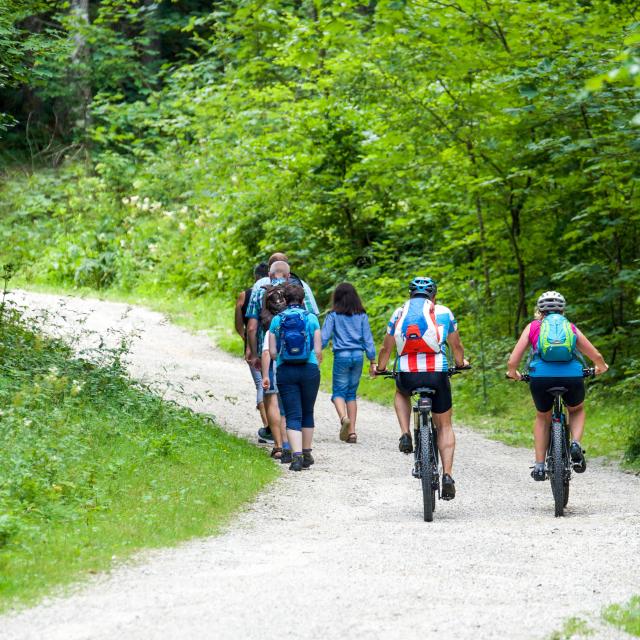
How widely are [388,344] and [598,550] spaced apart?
9.89 ft

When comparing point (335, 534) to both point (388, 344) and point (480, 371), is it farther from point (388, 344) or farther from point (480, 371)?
point (480, 371)

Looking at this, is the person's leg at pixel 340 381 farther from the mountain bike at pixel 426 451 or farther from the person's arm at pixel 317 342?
the mountain bike at pixel 426 451

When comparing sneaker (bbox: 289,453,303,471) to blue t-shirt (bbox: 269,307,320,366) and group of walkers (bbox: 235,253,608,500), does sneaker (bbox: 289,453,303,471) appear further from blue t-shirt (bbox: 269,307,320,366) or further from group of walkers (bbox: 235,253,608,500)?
blue t-shirt (bbox: 269,307,320,366)

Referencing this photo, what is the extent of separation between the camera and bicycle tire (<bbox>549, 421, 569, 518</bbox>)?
9242 mm

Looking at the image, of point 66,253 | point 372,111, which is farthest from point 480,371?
Answer: point 66,253

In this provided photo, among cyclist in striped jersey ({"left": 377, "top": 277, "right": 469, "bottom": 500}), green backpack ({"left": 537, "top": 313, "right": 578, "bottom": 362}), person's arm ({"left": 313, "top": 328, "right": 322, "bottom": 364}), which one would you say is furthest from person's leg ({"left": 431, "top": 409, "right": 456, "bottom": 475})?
person's arm ({"left": 313, "top": 328, "right": 322, "bottom": 364})

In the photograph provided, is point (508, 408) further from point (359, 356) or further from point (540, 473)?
point (540, 473)

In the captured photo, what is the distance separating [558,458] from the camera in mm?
9266

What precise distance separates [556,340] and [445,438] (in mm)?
1208

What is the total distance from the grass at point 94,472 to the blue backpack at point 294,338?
1.11 m

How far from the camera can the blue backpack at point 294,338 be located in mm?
11219

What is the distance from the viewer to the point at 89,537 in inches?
299

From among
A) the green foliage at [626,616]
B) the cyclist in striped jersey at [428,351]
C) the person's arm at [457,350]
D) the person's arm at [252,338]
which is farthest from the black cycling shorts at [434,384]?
the green foliage at [626,616]

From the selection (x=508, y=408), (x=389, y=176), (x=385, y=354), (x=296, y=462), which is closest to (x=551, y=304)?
(x=385, y=354)
